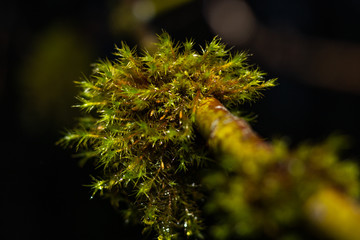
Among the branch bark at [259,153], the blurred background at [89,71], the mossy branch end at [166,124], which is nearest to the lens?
the branch bark at [259,153]

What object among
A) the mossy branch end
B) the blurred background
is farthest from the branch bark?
the blurred background

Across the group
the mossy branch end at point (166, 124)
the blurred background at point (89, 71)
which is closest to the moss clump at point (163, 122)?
the mossy branch end at point (166, 124)

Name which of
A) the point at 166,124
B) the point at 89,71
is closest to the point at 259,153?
the point at 166,124

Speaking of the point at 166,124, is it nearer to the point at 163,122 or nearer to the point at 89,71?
the point at 163,122

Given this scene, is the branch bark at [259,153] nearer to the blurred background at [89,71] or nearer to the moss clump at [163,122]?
the moss clump at [163,122]

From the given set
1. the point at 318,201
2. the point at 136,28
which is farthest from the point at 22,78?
the point at 318,201

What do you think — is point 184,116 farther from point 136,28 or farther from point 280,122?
point 280,122

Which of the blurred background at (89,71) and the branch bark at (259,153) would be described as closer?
the branch bark at (259,153)

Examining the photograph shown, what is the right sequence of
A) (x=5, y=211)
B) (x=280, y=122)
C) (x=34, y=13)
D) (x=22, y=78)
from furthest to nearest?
(x=280, y=122), (x=34, y=13), (x=22, y=78), (x=5, y=211)
